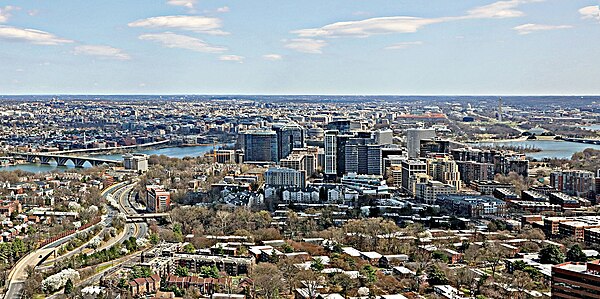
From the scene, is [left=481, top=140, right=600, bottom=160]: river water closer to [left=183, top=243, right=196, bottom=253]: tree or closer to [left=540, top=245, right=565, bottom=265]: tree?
[left=540, top=245, right=565, bottom=265]: tree

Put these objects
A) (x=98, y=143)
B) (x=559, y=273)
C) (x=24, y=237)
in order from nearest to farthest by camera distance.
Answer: (x=559, y=273), (x=24, y=237), (x=98, y=143)

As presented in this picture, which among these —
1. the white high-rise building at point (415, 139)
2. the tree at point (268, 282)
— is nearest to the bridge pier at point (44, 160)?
the white high-rise building at point (415, 139)

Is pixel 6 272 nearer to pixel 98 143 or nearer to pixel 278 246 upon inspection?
pixel 278 246

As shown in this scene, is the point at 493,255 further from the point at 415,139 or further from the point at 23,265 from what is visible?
the point at 415,139

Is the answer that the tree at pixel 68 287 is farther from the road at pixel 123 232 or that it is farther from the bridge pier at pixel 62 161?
the bridge pier at pixel 62 161

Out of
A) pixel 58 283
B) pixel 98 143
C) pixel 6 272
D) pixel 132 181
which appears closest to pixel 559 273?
pixel 58 283

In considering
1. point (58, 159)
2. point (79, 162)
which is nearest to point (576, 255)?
point (79, 162)
